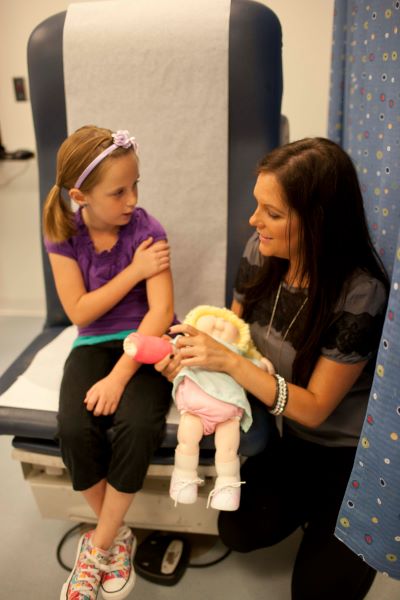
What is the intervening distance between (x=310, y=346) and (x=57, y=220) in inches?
24.4

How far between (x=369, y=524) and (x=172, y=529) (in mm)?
607

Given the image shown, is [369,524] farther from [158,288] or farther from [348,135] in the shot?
[348,135]

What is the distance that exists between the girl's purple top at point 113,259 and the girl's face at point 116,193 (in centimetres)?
6

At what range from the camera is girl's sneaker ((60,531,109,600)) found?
1035mm

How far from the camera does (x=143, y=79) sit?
1.34 meters

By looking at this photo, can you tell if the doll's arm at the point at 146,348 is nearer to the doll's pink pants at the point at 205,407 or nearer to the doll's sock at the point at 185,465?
the doll's pink pants at the point at 205,407

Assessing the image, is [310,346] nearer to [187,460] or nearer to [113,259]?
[187,460]

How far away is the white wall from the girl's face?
3.62 feet

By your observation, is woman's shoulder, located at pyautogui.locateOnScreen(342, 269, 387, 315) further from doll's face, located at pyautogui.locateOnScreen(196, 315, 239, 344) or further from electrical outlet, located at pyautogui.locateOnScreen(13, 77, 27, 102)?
electrical outlet, located at pyautogui.locateOnScreen(13, 77, 27, 102)

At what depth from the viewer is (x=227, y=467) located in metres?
0.99

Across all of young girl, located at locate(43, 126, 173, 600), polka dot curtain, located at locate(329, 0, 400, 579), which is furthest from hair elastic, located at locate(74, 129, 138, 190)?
polka dot curtain, located at locate(329, 0, 400, 579)

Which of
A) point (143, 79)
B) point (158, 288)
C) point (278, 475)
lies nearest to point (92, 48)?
point (143, 79)

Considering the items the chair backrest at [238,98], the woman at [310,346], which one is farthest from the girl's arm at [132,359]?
the chair backrest at [238,98]

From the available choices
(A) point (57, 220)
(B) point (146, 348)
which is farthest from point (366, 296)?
(A) point (57, 220)
